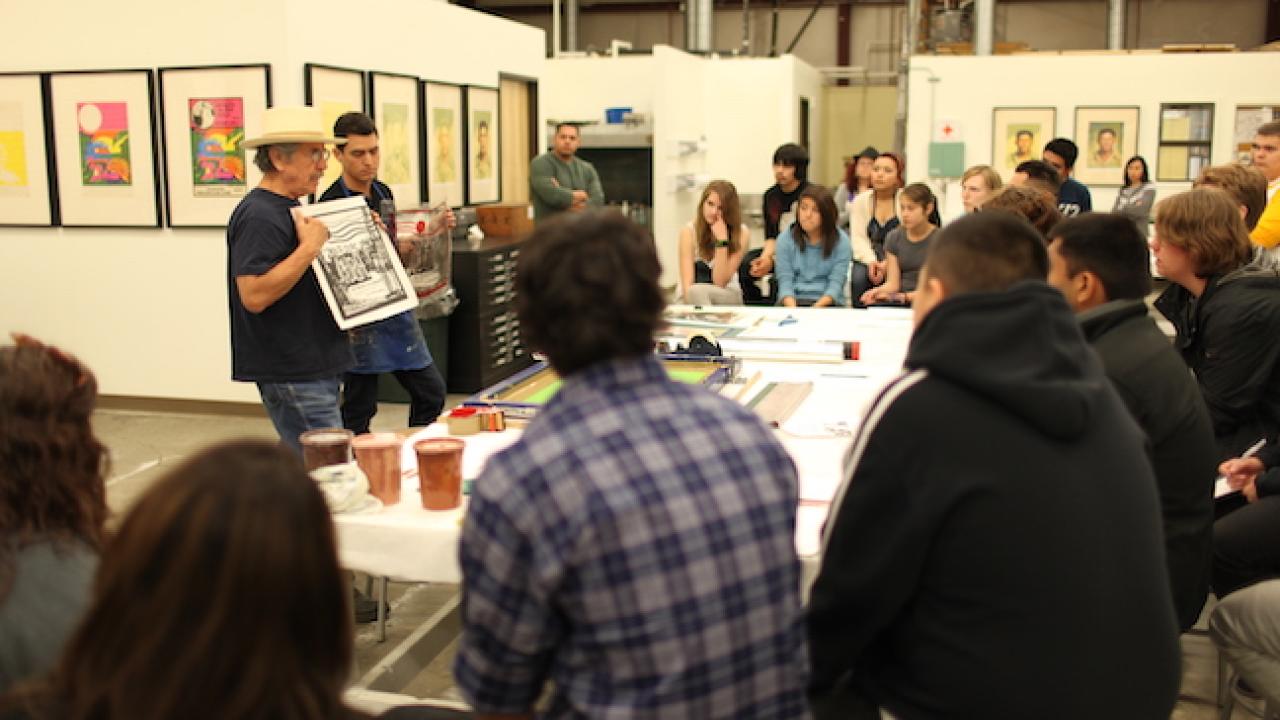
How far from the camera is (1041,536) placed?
1.68 m

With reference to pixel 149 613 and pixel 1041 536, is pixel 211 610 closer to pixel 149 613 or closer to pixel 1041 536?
pixel 149 613

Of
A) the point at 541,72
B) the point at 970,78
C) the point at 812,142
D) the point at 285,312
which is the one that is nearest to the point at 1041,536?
the point at 285,312

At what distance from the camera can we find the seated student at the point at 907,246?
6.09m

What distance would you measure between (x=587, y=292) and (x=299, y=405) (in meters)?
2.34

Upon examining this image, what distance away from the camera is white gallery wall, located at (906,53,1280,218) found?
10984mm

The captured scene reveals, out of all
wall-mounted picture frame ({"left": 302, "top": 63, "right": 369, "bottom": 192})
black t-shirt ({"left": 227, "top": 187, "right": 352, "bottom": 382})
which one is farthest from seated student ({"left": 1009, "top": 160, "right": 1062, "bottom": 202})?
wall-mounted picture frame ({"left": 302, "top": 63, "right": 369, "bottom": 192})

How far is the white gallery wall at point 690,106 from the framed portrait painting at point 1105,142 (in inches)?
115

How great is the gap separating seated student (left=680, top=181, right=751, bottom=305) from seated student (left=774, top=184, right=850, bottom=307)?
0.28 meters

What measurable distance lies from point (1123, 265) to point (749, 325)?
8.12ft

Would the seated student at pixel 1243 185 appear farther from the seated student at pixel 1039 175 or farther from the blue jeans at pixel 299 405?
the blue jeans at pixel 299 405

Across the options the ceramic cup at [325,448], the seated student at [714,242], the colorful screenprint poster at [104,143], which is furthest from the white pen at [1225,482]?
the colorful screenprint poster at [104,143]

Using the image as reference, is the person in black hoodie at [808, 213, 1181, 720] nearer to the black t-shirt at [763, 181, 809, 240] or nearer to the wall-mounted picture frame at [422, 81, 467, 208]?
the black t-shirt at [763, 181, 809, 240]

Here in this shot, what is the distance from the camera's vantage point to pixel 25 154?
6.67 meters

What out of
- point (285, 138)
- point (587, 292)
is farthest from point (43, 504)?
point (285, 138)
